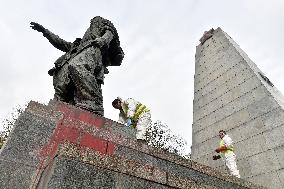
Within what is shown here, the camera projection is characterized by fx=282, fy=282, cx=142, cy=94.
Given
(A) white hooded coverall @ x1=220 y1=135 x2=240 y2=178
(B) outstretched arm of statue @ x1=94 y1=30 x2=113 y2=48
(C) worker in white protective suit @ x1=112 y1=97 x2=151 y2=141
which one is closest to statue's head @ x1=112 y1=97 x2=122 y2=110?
(C) worker in white protective suit @ x1=112 y1=97 x2=151 y2=141

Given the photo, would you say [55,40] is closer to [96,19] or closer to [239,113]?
[96,19]

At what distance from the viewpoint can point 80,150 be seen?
8.66 ft

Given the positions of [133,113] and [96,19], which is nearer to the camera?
[133,113]

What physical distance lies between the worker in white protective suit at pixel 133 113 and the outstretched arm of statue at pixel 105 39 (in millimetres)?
1105

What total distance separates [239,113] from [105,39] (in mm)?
6120

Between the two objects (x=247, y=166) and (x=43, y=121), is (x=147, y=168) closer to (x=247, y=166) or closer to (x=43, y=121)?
(x=43, y=121)

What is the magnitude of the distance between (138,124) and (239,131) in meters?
5.36

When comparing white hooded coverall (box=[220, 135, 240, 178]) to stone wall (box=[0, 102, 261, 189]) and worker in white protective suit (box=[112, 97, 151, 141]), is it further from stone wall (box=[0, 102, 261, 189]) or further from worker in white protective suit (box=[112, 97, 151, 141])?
worker in white protective suit (box=[112, 97, 151, 141])

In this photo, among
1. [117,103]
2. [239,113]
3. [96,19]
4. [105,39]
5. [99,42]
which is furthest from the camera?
[239,113]

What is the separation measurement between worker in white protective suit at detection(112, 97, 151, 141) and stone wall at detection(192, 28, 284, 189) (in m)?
4.35

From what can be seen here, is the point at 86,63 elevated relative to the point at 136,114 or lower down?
elevated

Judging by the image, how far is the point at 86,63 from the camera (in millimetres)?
4855

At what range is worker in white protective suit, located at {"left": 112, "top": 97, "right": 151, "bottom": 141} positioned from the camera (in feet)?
16.8

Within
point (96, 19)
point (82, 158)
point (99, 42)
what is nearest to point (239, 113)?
point (96, 19)
